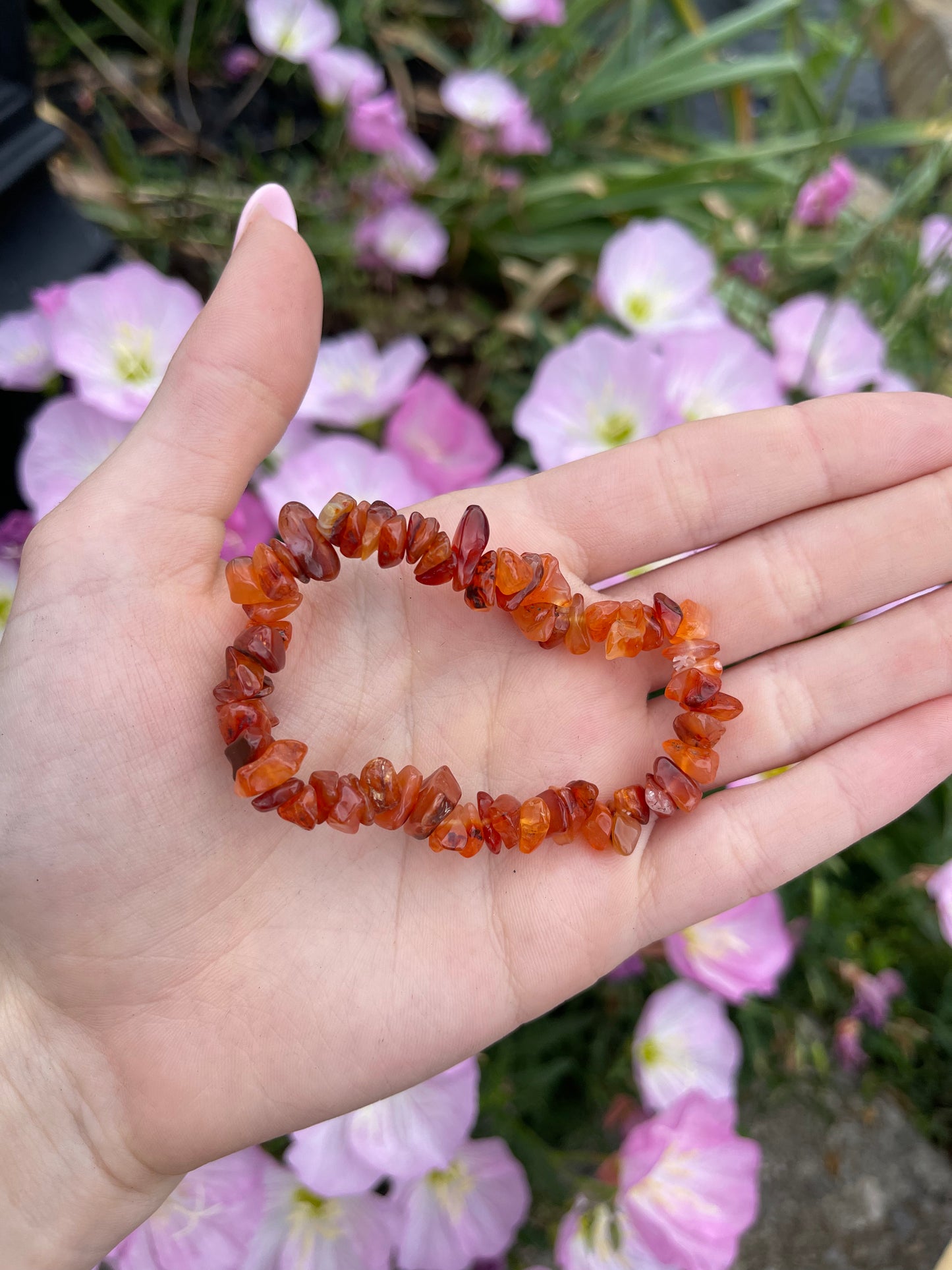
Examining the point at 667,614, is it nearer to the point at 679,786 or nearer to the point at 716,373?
the point at 679,786

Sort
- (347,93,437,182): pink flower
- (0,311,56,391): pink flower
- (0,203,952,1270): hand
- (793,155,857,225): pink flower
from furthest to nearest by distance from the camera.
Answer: (793,155,857,225): pink flower → (347,93,437,182): pink flower → (0,311,56,391): pink flower → (0,203,952,1270): hand

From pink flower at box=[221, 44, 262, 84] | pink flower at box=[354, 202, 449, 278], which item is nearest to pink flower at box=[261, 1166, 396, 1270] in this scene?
pink flower at box=[354, 202, 449, 278]

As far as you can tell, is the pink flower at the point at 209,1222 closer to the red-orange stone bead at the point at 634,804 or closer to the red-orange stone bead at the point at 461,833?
the red-orange stone bead at the point at 461,833

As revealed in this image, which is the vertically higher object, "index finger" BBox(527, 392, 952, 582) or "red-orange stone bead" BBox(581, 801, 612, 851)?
"index finger" BBox(527, 392, 952, 582)

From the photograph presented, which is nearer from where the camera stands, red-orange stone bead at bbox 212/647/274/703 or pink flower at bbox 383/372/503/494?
red-orange stone bead at bbox 212/647/274/703

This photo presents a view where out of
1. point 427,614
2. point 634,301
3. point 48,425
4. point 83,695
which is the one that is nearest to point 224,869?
point 83,695

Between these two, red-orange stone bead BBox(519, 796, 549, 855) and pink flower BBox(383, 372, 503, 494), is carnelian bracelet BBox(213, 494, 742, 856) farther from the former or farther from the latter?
pink flower BBox(383, 372, 503, 494)

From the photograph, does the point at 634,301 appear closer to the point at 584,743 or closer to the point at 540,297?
the point at 540,297

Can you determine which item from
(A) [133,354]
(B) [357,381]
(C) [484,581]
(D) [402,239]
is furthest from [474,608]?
(D) [402,239]
